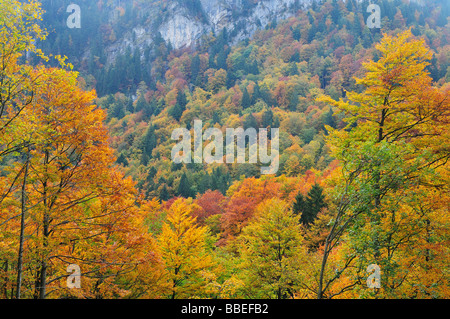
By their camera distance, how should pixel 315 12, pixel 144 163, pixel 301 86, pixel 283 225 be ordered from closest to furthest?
pixel 283 225, pixel 144 163, pixel 301 86, pixel 315 12

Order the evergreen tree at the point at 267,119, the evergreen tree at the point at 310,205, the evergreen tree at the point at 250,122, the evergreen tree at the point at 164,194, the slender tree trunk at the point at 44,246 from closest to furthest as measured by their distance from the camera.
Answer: the slender tree trunk at the point at 44,246
the evergreen tree at the point at 310,205
the evergreen tree at the point at 164,194
the evergreen tree at the point at 267,119
the evergreen tree at the point at 250,122

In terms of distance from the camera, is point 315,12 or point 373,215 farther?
point 315,12

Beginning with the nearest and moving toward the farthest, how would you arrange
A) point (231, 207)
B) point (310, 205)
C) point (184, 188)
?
1. point (310, 205)
2. point (231, 207)
3. point (184, 188)

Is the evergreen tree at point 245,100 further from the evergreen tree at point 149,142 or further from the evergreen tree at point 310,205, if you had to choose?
the evergreen tree at point 310,205

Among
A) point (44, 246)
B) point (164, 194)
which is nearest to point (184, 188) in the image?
point (164, 194)

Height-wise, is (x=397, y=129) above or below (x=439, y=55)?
below

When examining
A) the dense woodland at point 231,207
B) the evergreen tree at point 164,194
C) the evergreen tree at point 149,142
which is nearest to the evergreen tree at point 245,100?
the evergreen tree at point 149,142

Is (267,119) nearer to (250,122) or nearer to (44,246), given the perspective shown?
(250,122)

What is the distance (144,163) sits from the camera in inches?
3551

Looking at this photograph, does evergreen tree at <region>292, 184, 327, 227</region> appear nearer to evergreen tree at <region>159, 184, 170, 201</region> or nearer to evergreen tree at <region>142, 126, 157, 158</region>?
evergreen tree at <region>159, 184, 170, 201</region>

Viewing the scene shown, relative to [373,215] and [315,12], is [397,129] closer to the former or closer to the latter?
[373,215]

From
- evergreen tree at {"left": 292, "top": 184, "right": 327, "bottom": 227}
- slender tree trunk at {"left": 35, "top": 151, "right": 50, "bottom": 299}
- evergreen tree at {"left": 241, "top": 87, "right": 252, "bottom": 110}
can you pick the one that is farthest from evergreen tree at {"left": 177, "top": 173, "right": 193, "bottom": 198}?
slender tree trunk at {"left": 35, "top": 151, "right": 50, "bottom": 299}

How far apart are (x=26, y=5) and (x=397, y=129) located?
13.1 metres

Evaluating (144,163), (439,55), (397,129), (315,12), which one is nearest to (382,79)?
(397,129)
